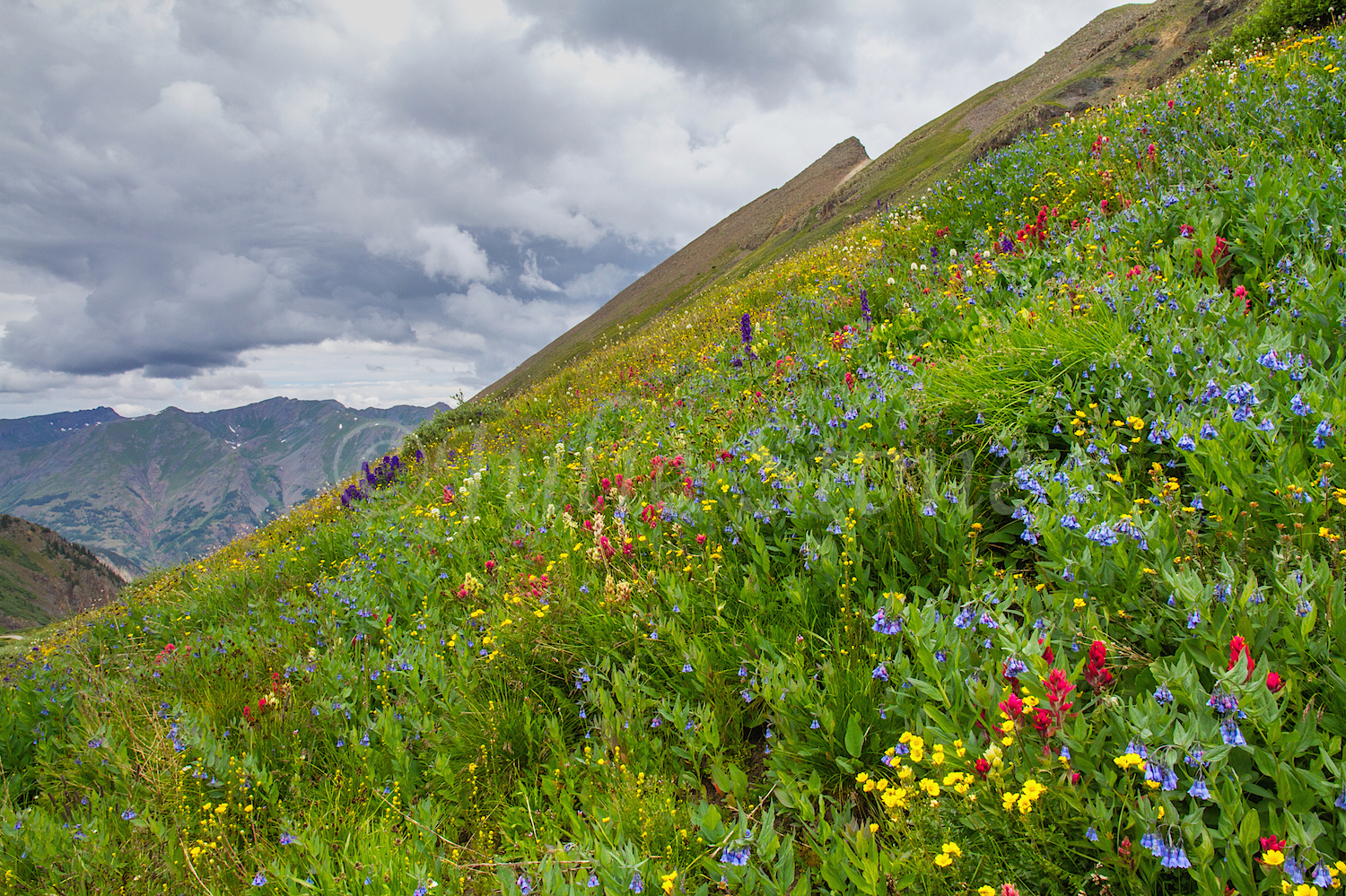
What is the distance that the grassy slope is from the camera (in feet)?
103

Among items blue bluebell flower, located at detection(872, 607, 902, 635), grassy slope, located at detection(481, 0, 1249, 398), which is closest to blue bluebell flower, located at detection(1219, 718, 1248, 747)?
blue bluebell flower, located at detection(872, 607, 902, 635)

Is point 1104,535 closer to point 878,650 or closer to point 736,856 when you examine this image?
point 878,650

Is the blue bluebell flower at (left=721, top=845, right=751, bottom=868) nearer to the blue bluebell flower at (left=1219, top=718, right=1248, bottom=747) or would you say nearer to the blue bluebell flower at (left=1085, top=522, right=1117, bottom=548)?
the blue bluebell flower at (left=1219, top=718, right=1248, bottom=747)

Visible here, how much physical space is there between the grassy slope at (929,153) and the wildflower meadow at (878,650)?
46.2ft

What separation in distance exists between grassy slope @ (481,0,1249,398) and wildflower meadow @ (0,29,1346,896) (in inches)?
554

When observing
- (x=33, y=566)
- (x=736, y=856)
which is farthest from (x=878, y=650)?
(x=33, y=566)

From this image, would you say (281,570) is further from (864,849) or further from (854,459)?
(864,849)

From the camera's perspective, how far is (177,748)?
141 inches

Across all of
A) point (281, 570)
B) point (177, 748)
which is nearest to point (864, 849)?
point (177, 748)

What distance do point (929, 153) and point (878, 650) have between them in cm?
6464

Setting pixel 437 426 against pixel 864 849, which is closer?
pixel 864 849

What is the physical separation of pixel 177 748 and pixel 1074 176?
33.3 feet

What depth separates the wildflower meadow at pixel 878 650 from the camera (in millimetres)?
1819

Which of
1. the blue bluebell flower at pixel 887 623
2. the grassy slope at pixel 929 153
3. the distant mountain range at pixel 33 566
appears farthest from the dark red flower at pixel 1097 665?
the distant mountain range at pixel 33 566
